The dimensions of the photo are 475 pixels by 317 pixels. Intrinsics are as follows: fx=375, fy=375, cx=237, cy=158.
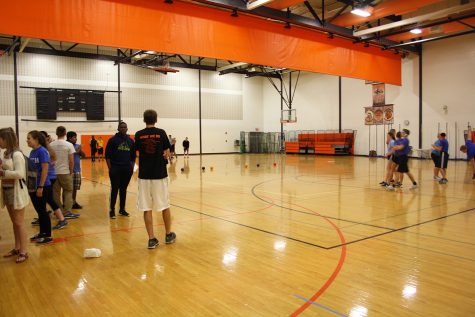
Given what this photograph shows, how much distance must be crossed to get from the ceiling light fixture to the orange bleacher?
14946 millimetres

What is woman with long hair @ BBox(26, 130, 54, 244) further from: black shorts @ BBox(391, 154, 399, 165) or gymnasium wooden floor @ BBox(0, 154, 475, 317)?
black shorts @ BBox(391, 154, 399, 165)

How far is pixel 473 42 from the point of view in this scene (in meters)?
20.4

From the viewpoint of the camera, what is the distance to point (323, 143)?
2811 centimetres

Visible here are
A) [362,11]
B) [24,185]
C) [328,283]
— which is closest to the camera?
[328,283]

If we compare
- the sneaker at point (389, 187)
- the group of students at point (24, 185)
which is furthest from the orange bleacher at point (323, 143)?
the group of students at point (24, 185)

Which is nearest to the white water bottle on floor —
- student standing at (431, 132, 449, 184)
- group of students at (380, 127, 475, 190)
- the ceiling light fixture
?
group of students at (380, 127, 475, 190)

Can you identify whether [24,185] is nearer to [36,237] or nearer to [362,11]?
[36,237]

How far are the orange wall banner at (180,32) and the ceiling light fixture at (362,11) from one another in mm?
1043

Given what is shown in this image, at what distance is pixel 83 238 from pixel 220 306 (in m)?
3.19

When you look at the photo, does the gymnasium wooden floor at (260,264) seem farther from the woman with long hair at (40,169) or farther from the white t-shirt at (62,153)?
the white t-shirt at (62,153)

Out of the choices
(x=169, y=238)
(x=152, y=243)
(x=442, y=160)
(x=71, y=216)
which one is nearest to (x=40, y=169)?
(x=152, y=243)

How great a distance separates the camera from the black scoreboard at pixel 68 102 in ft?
79.3

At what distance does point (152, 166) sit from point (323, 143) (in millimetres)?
24407

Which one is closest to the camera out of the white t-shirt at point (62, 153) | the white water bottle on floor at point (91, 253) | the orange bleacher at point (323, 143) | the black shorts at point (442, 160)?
the white water bottle on floor at point (91, 253)
